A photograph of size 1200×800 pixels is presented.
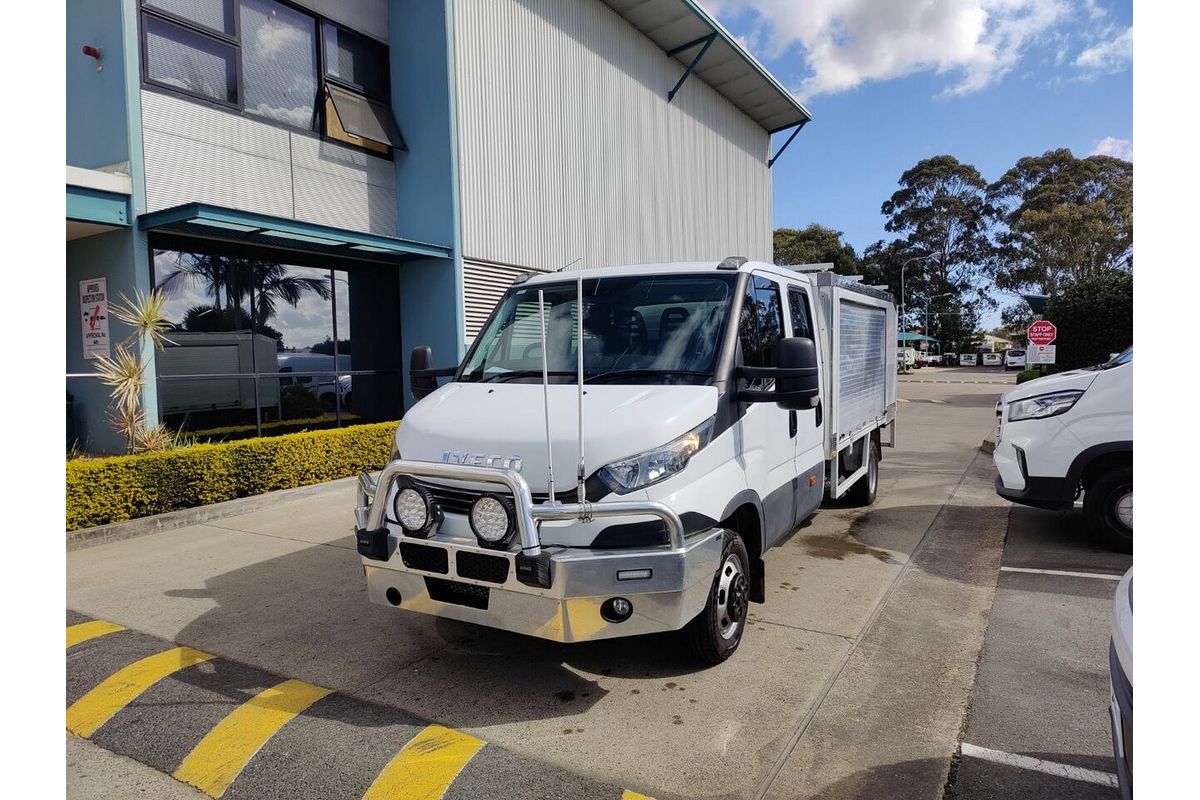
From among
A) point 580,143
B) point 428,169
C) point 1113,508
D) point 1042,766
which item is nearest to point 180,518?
point 428,169

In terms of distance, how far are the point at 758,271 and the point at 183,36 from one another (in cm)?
883

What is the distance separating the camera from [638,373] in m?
4.27

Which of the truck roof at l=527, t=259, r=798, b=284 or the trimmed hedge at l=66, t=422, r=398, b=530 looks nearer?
the truck roof at l=527, t=259, r=798, b=284

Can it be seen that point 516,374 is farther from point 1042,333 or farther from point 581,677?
point 1042,333

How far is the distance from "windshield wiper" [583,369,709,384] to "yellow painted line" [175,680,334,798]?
7.06 feet

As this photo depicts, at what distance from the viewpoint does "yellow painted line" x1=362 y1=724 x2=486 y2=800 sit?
10.0 feet

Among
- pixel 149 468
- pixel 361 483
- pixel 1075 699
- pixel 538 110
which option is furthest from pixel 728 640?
pixel 538 110

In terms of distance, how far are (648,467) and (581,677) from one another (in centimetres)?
126

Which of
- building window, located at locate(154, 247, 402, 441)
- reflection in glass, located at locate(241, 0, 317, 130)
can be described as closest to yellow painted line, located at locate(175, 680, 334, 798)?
building window, located at locate(154, 247, 402, 441)

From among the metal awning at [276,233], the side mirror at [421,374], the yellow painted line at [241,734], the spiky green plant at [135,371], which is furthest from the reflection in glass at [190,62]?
the yellow painted line at [241,734]

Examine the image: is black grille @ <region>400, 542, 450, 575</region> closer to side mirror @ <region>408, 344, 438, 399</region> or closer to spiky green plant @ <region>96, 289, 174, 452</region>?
side mirror @ <region>408, 344, 438, 399</region>

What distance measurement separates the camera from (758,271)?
16.3 feet

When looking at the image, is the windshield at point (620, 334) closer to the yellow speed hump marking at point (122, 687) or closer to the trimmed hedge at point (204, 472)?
the yellow speed hump marking at point (122, 687)

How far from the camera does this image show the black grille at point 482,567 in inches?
134
